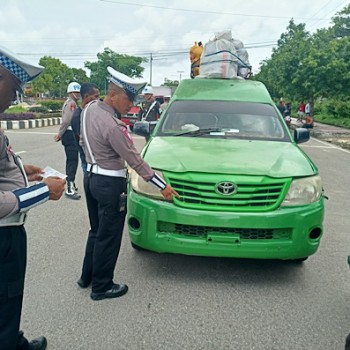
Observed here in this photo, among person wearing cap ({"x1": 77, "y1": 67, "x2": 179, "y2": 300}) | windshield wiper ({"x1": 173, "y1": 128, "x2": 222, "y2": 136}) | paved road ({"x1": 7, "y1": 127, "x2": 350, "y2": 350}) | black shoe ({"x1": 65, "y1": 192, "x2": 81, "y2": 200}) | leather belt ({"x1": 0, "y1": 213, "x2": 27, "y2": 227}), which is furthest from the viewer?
black shoe ({"x1": 65, "y1": 192, "x2": 81, "y2": 200})

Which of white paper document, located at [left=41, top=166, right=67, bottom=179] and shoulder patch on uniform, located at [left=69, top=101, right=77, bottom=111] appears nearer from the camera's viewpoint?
white paper document, located at [left=41, top=166, right=67, bottom=179]

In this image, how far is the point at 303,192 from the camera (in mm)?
3195

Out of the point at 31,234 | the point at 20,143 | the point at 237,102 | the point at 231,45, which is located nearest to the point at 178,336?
the point at 31,234

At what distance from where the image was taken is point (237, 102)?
4859mm

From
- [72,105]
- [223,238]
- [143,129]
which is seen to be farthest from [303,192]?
[72,105]

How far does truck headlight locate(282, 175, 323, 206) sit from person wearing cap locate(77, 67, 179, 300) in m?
0.97

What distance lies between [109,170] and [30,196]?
105 cm

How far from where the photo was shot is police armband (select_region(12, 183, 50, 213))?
1777 mm

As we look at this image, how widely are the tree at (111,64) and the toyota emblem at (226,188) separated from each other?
71.9m

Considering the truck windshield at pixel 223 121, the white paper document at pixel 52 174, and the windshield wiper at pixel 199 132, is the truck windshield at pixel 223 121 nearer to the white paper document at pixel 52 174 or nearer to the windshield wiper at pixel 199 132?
the windshield wiper at pixel 199 132

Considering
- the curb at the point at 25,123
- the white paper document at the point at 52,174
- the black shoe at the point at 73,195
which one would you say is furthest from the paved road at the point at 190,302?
the curb at the point at 25,123

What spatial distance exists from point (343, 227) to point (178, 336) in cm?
323

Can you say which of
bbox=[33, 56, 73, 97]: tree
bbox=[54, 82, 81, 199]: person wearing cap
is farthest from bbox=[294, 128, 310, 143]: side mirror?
bbox=[33, 56, 73, 97]: tree

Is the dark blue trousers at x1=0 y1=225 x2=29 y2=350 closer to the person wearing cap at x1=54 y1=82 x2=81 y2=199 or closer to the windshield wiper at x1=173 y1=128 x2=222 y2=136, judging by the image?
the windshield wiper at x1=173 y1=128 x2=222 y2=136
